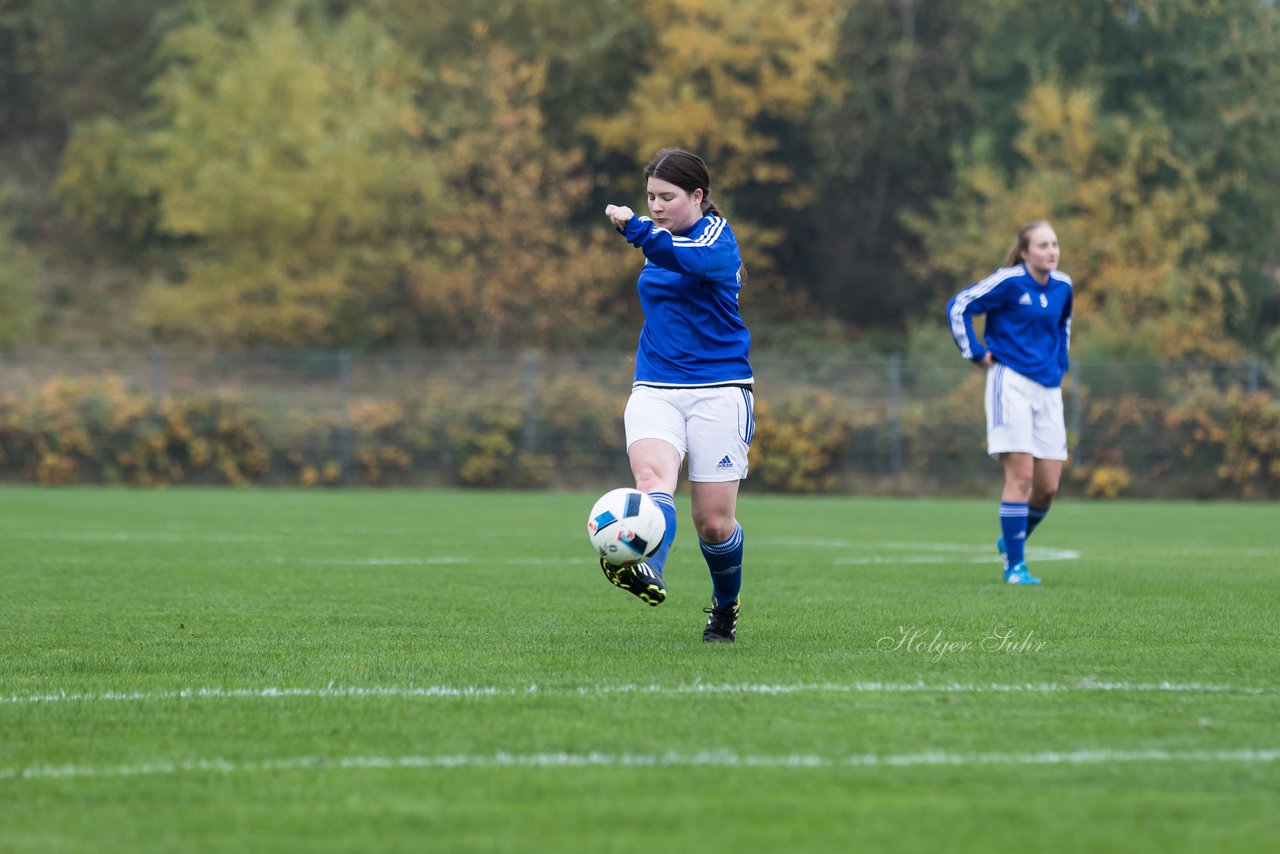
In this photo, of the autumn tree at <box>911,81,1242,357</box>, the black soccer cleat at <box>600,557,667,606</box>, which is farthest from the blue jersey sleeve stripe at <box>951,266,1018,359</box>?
the autumn tree at <box>911,81,1242,357</box>

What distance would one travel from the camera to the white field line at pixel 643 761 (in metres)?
4.14

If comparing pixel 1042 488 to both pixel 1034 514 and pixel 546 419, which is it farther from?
pixel 546 419

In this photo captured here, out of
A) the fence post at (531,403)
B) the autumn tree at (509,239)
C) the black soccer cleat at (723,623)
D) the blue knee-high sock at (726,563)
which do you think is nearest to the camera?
the blue knee-high sock at (726,563)

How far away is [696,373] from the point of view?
6695 millimetres

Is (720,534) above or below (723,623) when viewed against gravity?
above

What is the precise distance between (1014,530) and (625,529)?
4613 millimetres

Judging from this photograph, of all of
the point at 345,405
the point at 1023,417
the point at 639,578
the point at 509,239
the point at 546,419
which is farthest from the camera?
the point at 509,239

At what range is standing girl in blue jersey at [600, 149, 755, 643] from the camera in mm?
6543

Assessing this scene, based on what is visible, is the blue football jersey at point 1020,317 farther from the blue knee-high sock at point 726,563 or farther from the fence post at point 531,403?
the fence post at point 531,403

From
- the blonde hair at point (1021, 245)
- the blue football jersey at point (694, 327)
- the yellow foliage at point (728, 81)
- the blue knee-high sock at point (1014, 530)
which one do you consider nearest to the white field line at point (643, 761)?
the blue football jersey at point (694, 327)

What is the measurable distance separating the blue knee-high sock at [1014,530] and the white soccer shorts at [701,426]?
381cm

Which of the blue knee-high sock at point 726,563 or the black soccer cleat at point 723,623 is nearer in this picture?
the blue knee-high sock at point 726,563

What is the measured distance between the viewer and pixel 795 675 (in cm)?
Answer: 575

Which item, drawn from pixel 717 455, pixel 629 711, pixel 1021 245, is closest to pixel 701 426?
pixel 717 455
